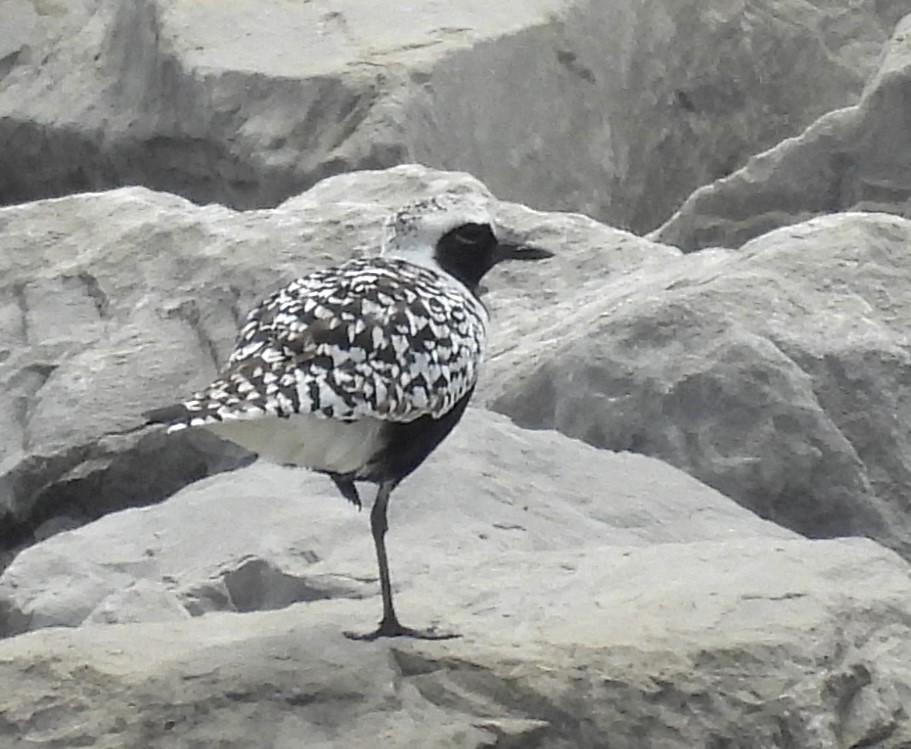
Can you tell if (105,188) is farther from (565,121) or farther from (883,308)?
(883,308)

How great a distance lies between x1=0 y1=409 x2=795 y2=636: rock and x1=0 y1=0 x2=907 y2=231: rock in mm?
2686

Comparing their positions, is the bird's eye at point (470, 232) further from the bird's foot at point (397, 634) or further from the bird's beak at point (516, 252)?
the bird's foot at point (397, 634)

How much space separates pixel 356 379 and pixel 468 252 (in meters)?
0.71

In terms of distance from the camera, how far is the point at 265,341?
3.84 m

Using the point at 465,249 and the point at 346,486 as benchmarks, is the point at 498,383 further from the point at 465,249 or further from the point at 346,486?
the point at 346,486

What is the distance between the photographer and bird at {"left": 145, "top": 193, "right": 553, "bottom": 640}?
11.9 ft

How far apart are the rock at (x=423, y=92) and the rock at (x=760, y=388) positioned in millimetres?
2280

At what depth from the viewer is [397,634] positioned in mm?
3891

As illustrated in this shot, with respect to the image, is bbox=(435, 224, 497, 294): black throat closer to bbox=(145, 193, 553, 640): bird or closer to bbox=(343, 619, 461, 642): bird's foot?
bbox=(145, 193, 553, 640): bird

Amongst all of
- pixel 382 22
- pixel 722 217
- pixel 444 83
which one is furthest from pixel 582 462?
pixel 382 22

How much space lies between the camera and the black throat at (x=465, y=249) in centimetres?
430

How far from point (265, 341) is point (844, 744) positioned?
1.36 m

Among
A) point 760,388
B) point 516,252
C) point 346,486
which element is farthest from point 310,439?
point 760,388

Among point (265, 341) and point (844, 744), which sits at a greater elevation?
point (265, 341)
